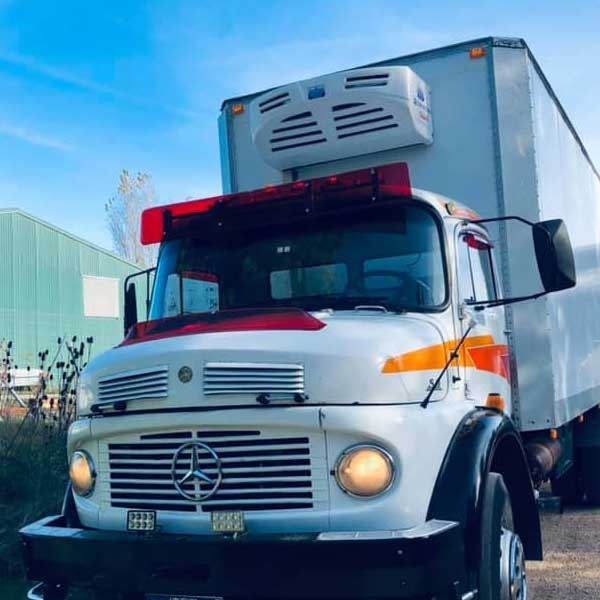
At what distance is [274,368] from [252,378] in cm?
11

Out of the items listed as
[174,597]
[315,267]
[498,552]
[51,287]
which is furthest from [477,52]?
[51,287]

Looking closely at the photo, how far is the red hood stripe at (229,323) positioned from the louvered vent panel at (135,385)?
9.8 inches

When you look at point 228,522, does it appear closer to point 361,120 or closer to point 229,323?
point 229,323

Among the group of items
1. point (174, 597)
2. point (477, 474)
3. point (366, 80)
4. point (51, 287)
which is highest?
point (51, 287)

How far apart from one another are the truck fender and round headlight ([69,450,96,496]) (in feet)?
5.42

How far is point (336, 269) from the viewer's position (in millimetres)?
4539

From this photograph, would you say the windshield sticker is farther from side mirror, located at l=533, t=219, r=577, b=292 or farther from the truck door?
side mirror, located at l=533, t=219, r=577, b=292

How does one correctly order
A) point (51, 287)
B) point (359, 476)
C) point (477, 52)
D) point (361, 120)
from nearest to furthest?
point (359, 476), point (361, 120), point (477, 52), point (51, 287)

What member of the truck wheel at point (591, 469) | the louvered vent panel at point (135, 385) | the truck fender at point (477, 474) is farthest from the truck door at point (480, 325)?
the truck wheel at point (591, 469)

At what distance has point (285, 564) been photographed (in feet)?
10.5

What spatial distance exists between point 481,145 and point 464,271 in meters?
1.73

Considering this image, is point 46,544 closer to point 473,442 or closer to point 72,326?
point 473,442

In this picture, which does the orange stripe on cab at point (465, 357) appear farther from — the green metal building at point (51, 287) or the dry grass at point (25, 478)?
the green metal building at point (51, 287)

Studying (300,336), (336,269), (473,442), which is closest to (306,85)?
(336,269)
